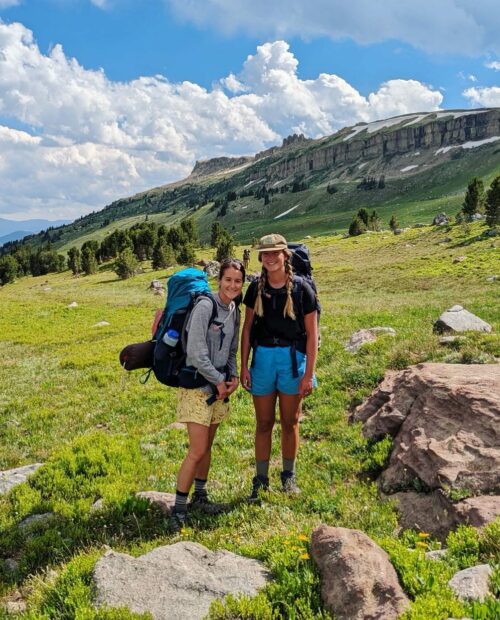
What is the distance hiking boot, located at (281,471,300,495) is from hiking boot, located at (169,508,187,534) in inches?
72.3

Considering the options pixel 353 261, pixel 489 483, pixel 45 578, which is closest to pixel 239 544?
pixel 45 578

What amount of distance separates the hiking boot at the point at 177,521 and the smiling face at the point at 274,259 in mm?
4237

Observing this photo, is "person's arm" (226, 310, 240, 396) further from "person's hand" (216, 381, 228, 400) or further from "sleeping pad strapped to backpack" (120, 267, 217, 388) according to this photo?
"sleeping pad strapped to backpack" (120, 267, 217, 388)

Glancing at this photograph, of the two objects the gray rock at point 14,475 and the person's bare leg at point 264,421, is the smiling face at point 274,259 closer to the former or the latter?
the person's bare leg at point 264,421


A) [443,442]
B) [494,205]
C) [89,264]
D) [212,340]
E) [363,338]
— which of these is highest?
[494,205]

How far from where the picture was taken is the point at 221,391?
259 inches

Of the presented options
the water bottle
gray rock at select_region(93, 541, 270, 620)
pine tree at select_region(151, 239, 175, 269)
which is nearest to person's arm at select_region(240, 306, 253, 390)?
the water bottle

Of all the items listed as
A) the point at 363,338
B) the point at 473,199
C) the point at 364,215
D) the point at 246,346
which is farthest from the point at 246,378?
the point at 364,215

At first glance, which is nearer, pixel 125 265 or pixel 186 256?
pixel 125 265

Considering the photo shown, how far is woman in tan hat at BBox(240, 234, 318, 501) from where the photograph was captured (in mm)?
6777

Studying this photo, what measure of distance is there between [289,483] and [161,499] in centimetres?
228

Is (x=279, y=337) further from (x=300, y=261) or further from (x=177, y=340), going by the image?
(x=177, y=340)

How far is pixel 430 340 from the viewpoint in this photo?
14.2 metres

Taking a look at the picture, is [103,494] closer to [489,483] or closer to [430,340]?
[489,483]
